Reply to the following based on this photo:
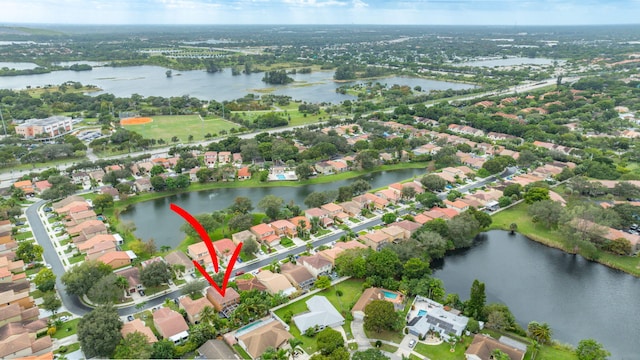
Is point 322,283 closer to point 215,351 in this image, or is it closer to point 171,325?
point 215,351

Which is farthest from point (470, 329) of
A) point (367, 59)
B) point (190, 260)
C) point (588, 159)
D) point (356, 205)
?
point (367, 59)

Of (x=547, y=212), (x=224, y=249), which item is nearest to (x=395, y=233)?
(x=224, y=249)

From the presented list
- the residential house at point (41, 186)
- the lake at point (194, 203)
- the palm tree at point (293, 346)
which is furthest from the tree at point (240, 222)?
the residential house at point (41, 186)

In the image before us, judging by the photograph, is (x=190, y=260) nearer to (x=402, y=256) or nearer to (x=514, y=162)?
(x=402, y=256)

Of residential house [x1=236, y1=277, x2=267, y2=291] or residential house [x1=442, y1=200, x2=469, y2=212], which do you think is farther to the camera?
residential house [x1=442, y1=200, x2=469, y2=212]

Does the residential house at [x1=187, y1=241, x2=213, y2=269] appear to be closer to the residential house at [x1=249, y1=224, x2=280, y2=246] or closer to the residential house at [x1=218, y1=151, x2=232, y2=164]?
the residential house at [x1=249, y1=224, x2=280, y2=246]

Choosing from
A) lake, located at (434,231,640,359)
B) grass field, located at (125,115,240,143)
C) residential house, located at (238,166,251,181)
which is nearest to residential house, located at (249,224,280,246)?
lake, located at (434,231,640,359)

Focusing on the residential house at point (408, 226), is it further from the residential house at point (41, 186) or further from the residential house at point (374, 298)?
the residential house at point (41, 186)
